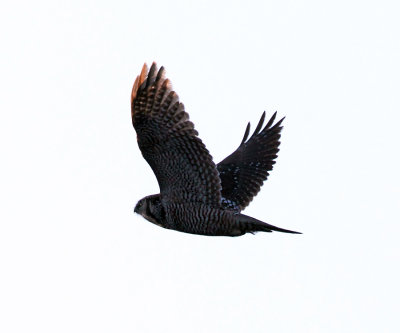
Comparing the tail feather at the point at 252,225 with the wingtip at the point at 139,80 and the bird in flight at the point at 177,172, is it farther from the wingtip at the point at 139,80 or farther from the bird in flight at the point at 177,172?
the wingtip at the point at 139,80

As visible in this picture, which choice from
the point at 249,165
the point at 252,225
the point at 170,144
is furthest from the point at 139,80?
the point at 249,165

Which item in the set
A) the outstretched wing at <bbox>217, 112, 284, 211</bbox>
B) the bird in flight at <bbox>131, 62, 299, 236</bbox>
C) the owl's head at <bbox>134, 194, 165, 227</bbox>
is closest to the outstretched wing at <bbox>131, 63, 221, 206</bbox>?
the bird in flight at <bbox>131, 62, 299, 236</bbox>

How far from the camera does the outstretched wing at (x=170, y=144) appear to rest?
13.3 metres

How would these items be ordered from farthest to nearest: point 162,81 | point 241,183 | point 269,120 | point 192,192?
point 269,120 → point 241,183 → point 192,192 → point 162,81

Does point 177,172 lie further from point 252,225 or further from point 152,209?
point 252,225

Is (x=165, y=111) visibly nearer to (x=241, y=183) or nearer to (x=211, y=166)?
(x=211, y=166)

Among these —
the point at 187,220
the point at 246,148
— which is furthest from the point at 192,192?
the point at 246,148

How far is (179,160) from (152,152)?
1.34 ft

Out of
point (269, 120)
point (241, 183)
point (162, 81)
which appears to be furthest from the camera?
point (269, 120)

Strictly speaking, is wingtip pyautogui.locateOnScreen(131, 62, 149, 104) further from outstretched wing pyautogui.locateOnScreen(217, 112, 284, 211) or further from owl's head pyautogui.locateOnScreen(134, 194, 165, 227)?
outstretched wing pyautogui.locateOnScreen(217, 112, 284, 211)

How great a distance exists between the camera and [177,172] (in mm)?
13984

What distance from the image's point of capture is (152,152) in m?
13.7

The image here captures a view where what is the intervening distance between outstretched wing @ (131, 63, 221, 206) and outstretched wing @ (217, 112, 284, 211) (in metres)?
1.34

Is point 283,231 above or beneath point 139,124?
beneath
